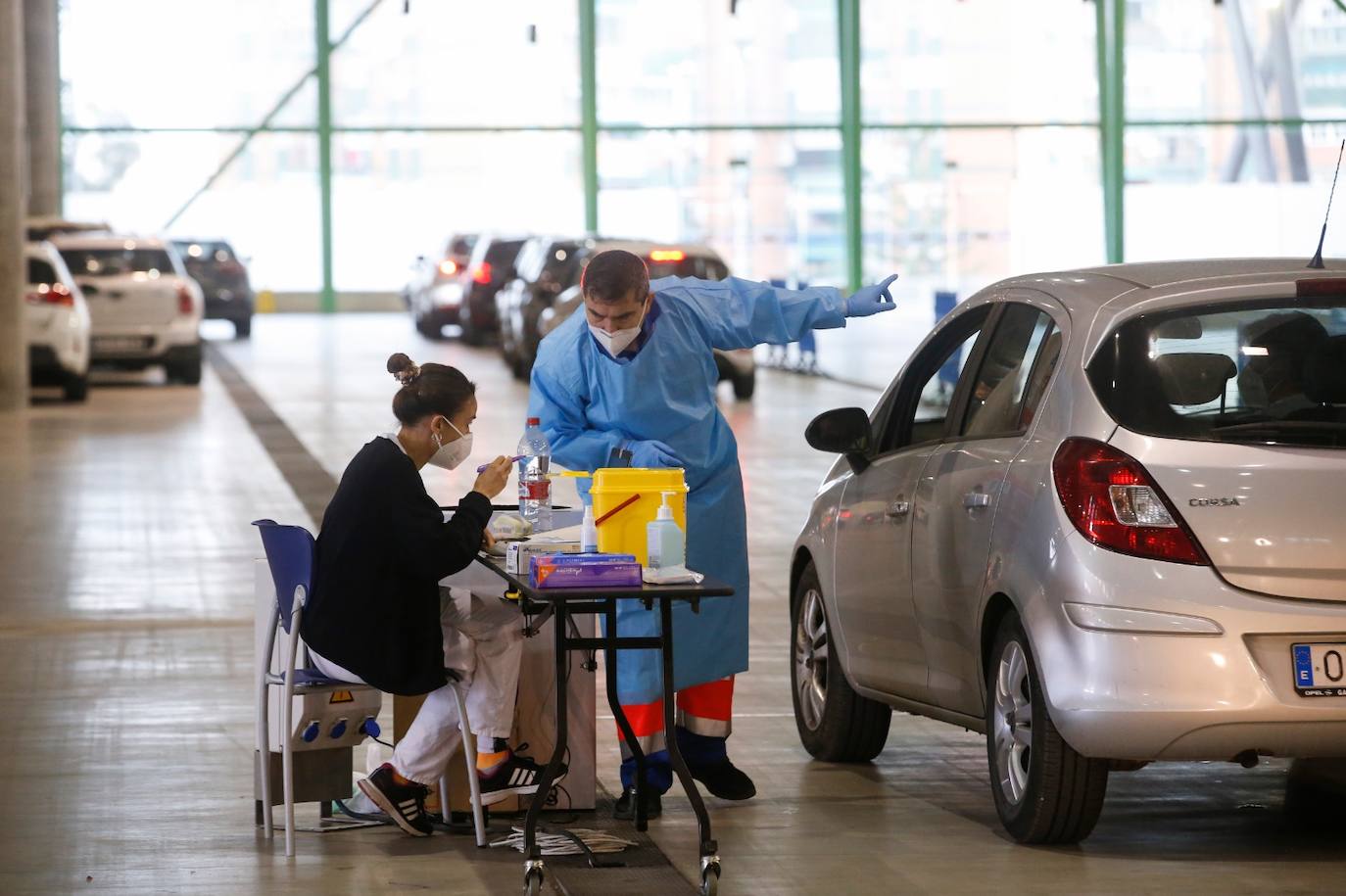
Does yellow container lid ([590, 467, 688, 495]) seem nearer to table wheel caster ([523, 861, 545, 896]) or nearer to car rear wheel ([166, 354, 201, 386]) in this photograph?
table wheel caster ([523, 861, 545, 896])

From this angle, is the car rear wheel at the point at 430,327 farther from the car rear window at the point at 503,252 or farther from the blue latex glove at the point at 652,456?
the blue latex glove at the point at 652,456

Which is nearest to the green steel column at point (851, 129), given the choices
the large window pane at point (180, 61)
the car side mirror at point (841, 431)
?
the large window pane at point (180, 61)

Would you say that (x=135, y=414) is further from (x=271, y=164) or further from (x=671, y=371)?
(x=271, y=164)

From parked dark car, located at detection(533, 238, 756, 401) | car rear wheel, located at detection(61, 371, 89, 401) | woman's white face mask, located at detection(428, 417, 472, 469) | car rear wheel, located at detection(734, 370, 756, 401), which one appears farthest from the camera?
car rear wheel, located at detection(734, 370, 756, 401)

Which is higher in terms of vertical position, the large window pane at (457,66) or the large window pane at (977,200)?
the large window pane at (457,66)

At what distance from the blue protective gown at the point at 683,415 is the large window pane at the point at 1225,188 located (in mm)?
38867

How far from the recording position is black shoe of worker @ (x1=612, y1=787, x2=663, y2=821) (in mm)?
6289

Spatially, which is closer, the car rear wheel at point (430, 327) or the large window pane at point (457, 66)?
the car rear wheel at point (430, 327)

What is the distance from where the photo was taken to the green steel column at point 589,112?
43562mm

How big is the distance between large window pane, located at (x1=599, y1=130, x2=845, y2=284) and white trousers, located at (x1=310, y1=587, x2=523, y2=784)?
37871mm

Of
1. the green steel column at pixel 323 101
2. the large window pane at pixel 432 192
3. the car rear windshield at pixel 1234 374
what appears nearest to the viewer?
the car rear windshield at pixel 1234 374

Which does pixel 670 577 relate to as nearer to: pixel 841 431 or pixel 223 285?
pixel 841 431

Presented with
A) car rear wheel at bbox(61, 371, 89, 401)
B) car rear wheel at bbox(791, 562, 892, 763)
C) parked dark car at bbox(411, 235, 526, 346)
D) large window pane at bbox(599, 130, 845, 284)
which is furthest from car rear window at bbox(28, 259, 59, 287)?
large window pane at bbox(599, 130, 845, 284)

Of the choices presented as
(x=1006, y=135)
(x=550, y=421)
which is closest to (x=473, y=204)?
(x=1006, y=135)
